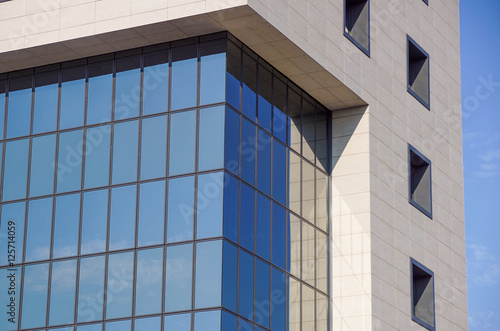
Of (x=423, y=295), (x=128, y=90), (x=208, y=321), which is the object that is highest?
(x=128, y=90)

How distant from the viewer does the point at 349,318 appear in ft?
151

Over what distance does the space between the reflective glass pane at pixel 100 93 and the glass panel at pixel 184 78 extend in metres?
2.64

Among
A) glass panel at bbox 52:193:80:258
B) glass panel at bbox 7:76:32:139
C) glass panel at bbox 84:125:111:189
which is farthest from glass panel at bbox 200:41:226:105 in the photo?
glass panel at bbox 7:76:32:139

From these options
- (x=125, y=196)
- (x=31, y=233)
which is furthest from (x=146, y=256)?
(x=31, y=233)

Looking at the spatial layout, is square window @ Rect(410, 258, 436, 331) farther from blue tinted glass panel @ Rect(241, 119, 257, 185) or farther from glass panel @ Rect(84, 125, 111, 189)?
glass panel @ Rect(84, 125, 111, 189)

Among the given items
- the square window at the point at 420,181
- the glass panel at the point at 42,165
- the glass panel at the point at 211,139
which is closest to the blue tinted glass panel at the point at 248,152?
the glass panel at the point at 211,139

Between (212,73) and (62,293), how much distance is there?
9.34m

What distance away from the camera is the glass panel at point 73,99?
144ft

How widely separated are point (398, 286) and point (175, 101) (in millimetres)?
12657

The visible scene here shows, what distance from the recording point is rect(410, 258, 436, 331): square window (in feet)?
165

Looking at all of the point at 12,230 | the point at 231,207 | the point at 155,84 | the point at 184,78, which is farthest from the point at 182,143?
the point at 12,230

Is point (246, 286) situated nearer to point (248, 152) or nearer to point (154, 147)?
point (248, 152)

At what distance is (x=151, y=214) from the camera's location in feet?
136

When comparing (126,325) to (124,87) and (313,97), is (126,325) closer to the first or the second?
(124,87)
